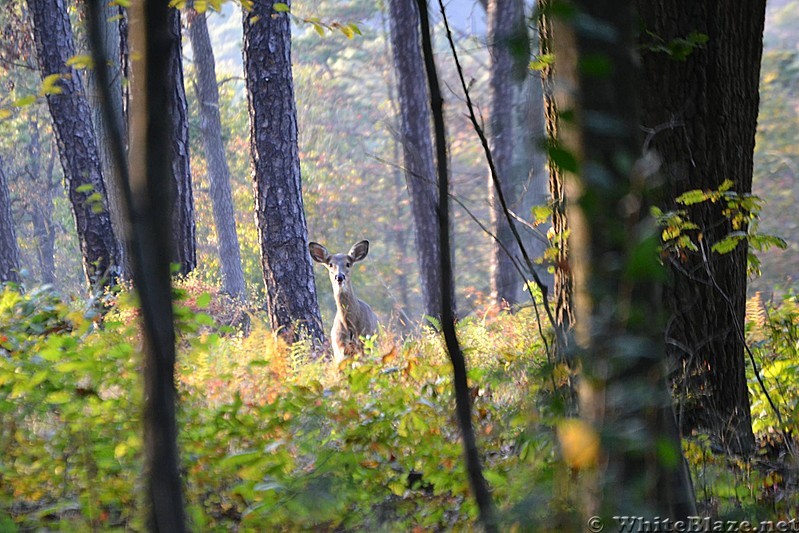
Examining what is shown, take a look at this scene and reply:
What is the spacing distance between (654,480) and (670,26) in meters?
3.60

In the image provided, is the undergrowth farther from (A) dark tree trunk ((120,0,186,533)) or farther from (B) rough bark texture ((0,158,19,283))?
(B) rough bark texture ((0,158,19,283))

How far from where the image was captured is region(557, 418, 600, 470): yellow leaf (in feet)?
4.73

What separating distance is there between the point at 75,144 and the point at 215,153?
16215 millimetres

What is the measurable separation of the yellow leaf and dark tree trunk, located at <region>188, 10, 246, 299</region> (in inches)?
1026

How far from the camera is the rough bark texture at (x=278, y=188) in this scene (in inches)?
483

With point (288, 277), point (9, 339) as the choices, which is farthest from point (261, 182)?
point (9, 339)

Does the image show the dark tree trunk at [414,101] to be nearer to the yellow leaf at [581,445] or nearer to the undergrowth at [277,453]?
the undergrowth at [277,453]

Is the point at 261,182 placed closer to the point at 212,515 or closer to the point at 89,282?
the point at 89,282

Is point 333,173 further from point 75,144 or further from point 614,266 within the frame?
point 614,266

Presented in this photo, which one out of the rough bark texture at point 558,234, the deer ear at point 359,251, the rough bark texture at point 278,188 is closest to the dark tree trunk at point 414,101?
the deer ear at point 359,251

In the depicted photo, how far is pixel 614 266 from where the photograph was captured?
1.42 m

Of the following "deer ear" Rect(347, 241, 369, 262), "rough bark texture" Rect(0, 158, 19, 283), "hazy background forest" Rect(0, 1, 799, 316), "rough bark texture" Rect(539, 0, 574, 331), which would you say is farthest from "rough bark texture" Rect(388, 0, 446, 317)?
"hazy background forest" Rect(0, 1, 799, 316)

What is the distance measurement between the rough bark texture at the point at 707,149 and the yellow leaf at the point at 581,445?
10.5 feet

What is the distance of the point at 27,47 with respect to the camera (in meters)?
18.4
